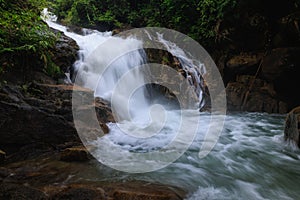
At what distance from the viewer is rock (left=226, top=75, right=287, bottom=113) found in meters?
7.69

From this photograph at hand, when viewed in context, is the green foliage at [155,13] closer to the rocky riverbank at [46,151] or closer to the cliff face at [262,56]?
the cliff face at [262,56]

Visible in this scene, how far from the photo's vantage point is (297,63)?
22.8 ft

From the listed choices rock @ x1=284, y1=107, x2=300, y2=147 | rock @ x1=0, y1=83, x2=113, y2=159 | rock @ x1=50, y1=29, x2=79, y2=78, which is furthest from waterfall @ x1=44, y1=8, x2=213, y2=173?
rock @ x1=284, y1=107, x2=300, y2=147

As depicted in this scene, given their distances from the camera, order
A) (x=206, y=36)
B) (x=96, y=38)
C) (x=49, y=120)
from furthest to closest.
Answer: (x=96, y=38), (x=206, y=36), (x=49, y=120)

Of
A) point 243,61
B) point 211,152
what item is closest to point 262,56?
point 243,61

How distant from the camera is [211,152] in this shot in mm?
4250

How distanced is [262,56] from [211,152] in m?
5.14

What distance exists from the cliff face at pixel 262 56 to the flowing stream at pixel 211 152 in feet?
2.64

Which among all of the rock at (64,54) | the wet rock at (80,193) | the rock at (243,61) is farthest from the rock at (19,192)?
the rock at (243,61)

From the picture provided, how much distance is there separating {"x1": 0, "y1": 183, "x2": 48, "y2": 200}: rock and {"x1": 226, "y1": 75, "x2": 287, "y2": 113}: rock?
7372 millimetres

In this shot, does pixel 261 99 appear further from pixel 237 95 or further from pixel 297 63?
pixel 297 63

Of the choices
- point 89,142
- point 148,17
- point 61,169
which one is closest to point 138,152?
point 89,142

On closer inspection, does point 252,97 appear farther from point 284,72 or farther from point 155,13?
point 155,13

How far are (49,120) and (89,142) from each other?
78cm
